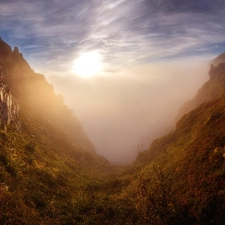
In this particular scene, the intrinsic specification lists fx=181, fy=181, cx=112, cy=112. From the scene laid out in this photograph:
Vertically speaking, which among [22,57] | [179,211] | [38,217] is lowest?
[179,211]

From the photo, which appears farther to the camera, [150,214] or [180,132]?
[180,132]

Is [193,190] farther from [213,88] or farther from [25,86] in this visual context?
[213,88]

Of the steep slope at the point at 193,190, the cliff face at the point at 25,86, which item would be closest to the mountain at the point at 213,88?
the steep slope at the point at 193,190

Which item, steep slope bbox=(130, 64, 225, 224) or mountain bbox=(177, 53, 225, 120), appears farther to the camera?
mountain bbox=(177, 53, 225, 120)

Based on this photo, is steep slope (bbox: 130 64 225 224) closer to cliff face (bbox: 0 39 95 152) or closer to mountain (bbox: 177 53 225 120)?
cliff face (bbox: 0 39 95 152)

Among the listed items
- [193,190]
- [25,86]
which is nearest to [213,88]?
[193,190]

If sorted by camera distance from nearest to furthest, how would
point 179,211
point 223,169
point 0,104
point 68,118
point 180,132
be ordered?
point 179,211
point 223,169
point 0,104
point 180,132
point 68,118

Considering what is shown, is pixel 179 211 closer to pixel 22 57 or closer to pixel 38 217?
pixel 38 217

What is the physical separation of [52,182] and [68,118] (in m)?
98.8

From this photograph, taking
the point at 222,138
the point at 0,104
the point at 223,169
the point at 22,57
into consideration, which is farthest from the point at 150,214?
the point at 22,57

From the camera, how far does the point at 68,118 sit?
124m

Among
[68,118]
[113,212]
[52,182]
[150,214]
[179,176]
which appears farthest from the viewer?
[68,118]

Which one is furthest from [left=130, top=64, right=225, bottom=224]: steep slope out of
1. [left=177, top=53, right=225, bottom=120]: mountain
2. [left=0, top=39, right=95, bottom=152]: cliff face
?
[left=177, top=53, right=225, bottom=120]: mountain

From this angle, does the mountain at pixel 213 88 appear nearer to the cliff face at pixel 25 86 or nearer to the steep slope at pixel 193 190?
the steep slope at pixel 193 190
